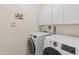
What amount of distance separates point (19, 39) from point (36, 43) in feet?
3.27

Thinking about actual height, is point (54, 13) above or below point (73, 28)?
above

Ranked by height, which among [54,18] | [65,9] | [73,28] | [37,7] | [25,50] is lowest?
[25,50]

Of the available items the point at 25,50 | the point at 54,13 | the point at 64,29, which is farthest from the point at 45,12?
the point at 25,50

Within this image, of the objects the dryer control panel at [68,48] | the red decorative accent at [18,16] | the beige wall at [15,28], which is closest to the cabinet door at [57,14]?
the dryer control panel at [68,48]

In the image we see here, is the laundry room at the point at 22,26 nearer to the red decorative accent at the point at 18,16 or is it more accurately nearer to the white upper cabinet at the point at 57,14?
the red decorative accent at the point at 18,16

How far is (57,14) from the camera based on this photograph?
5.69ft

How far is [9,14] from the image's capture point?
261 cm

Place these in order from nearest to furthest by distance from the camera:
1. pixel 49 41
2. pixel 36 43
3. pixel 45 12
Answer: pixel 49 41, pixel 36 43, pixel 45 12

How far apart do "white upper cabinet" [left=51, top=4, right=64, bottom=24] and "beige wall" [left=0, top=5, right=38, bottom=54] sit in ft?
3.04

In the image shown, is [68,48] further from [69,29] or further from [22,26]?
[22,26]

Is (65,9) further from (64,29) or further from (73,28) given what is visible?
(64,29)

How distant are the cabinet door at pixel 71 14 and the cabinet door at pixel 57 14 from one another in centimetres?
11

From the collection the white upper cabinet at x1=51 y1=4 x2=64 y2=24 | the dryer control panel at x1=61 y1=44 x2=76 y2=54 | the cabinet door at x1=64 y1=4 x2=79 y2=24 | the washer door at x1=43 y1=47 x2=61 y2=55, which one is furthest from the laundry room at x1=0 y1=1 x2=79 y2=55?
the dryer control panel at x1=61 y1=44 x2=76 y2=54

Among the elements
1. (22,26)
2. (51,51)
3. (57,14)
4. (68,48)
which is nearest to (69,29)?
(57,14)
